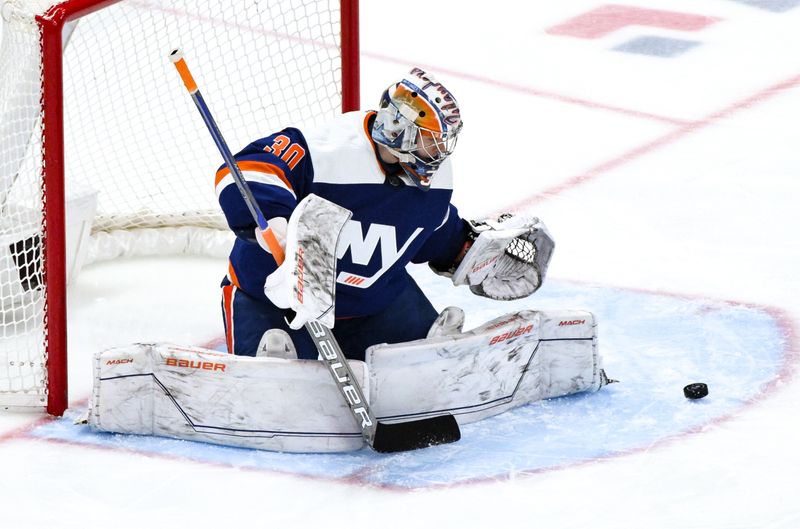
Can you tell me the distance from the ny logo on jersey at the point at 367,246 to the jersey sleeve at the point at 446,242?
0.47ft

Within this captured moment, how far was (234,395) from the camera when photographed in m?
3.04

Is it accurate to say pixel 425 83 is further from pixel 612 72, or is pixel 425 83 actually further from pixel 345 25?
pixel 612 72

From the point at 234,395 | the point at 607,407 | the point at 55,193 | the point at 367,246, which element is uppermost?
the point at 55,193

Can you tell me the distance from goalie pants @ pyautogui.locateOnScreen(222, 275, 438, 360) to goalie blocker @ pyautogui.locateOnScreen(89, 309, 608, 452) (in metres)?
0.16

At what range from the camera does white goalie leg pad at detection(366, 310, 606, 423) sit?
10.1ft

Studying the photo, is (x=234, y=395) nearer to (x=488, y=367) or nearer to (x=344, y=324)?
(x=344, y=324)

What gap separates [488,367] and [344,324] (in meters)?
0.34

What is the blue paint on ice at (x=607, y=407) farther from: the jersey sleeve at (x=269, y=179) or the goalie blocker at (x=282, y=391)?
the jersey sleeve at (x=269, y=179)

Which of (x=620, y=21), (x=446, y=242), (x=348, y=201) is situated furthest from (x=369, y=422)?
(x=620, y=21)

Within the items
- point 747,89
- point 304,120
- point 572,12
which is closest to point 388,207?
point 304,120

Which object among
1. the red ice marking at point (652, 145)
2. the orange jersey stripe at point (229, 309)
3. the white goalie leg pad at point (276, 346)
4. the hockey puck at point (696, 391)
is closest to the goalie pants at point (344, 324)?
the orange jersey stripe at point (229, 309)

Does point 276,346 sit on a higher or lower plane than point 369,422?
higher

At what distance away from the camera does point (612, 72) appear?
5.51m

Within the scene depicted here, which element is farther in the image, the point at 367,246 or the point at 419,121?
the point at 367,246
